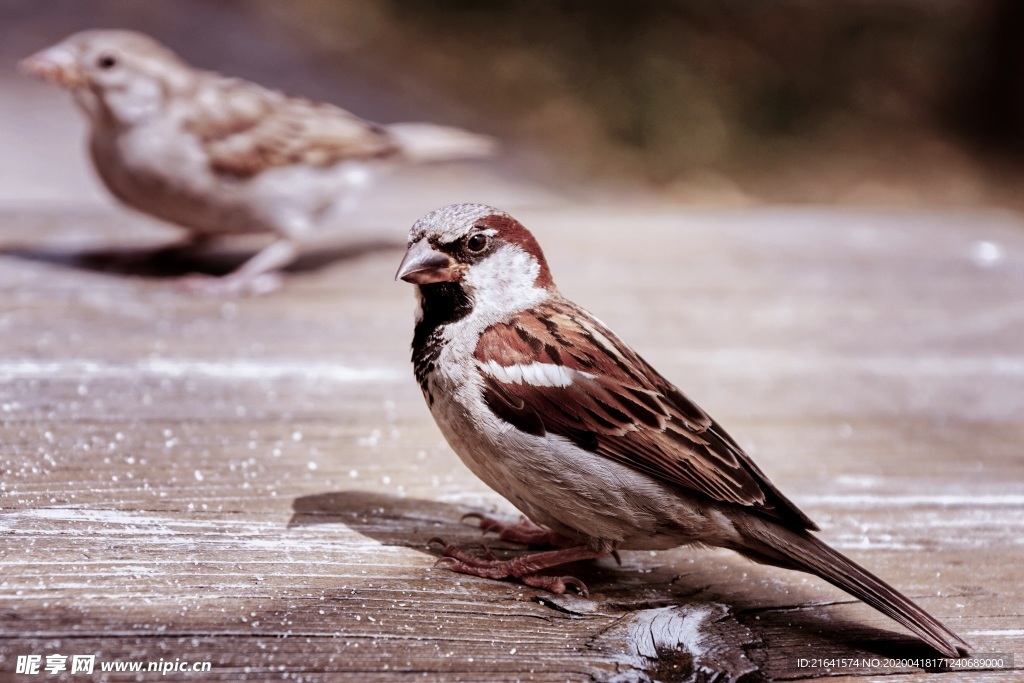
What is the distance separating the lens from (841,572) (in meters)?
1.55

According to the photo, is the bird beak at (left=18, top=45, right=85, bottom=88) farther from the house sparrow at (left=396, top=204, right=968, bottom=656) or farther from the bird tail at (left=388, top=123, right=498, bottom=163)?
the house sparrow at (left=396, top=204, right=968, bottom=656)

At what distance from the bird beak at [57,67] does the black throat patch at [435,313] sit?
1.97 meters

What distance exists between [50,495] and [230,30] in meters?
11.0

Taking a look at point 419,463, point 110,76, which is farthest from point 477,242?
point 110,76

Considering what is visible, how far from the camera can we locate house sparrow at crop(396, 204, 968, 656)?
1654mm

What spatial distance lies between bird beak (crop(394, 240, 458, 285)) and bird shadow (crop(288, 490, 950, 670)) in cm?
41

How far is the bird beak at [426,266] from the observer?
175 cm

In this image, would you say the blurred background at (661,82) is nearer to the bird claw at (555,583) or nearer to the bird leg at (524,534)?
the bird leg at (524,534)

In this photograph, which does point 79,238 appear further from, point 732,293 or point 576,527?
point 576,527

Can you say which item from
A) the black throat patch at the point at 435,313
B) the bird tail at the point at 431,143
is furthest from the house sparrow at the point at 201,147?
the black throat patch at the point at 435,313

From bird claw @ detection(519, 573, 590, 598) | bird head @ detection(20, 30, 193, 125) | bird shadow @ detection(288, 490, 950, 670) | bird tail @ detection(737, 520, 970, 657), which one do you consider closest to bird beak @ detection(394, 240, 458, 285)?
bird shadow @ detection(288, 490, 950, 670)

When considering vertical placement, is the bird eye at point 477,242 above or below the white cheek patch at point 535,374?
above

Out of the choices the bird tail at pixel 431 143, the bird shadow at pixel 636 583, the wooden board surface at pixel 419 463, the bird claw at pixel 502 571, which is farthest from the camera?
the bird tail at pixel 431 143

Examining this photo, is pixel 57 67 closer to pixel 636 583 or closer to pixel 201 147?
pixel 201 147
